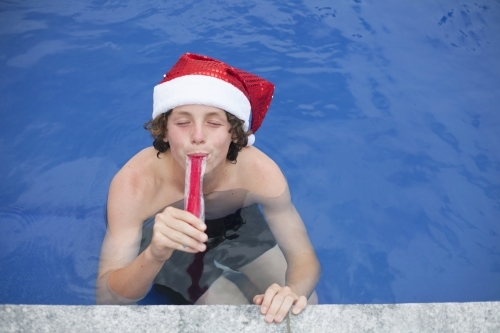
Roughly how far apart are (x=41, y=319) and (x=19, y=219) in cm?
210

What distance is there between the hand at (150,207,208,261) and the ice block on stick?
116mm

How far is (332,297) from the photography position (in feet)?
11.0

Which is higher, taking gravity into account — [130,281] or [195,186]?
[195,186]

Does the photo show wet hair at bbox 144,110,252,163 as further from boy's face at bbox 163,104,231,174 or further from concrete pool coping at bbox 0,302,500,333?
concrete pool coping at bbox 0,302,500,333

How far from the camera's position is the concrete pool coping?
159 cm

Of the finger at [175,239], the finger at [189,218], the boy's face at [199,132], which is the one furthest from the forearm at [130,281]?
the boy's face at [199,132]

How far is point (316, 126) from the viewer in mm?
4414

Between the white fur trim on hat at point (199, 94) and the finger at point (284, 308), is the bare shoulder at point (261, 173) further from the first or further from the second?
the finger at point (284, 308)

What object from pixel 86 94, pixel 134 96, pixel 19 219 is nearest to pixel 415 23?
pixel 134 96

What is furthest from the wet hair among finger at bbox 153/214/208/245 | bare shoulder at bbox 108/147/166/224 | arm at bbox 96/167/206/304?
finger at bbox 153/214/208/245

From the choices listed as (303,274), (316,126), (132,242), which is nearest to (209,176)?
(132,242)

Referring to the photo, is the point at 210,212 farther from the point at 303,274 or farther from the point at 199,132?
the point at 199,132

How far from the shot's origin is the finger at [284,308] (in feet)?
5.43

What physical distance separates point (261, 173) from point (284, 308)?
121cm
